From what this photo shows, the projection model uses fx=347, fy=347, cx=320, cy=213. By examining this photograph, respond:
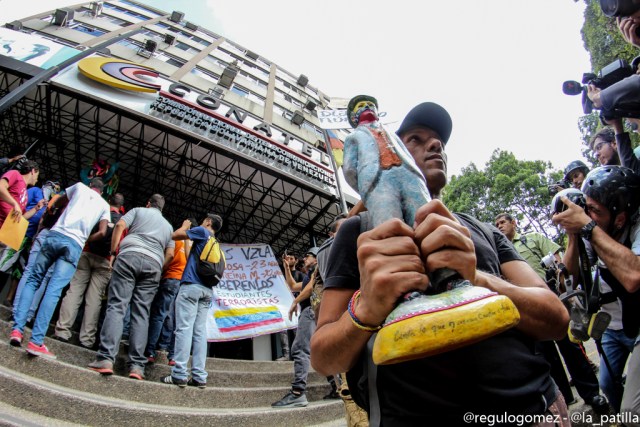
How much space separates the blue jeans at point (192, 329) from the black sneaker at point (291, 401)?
2.83ft

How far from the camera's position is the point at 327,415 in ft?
12.8

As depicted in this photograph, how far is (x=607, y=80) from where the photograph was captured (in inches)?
84.6

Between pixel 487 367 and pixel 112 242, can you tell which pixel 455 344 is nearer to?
pixel 487 367

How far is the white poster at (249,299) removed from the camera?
6867 mm

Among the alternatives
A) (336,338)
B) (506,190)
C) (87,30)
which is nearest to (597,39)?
(506,190)

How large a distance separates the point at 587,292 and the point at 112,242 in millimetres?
4362

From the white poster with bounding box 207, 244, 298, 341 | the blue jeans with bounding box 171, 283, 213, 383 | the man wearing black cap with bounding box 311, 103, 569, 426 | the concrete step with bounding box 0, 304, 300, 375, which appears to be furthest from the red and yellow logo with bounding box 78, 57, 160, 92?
the man wearing black cap with bounding box 311, 103, 569, 426

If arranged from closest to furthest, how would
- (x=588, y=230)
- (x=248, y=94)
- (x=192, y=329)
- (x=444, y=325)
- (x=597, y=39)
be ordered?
A: (x=444, y=325)
(x=588, y=230)
(x=192, y=329)
(x=597, y=39)
(x=248, y=94)

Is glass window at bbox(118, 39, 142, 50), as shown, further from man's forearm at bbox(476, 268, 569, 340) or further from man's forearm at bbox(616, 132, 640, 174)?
man's forearm at bbox(476, 268, 569, 340)

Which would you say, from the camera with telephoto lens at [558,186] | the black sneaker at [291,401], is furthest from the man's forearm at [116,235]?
the camera with telephoto lens at [558,186]

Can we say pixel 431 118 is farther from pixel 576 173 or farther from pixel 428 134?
pixel 576 173

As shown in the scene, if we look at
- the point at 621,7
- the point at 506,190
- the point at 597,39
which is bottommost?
the point at 506,190

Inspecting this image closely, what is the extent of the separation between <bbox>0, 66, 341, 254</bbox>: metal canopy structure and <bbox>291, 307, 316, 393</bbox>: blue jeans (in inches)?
284

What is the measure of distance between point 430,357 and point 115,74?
11961mm
